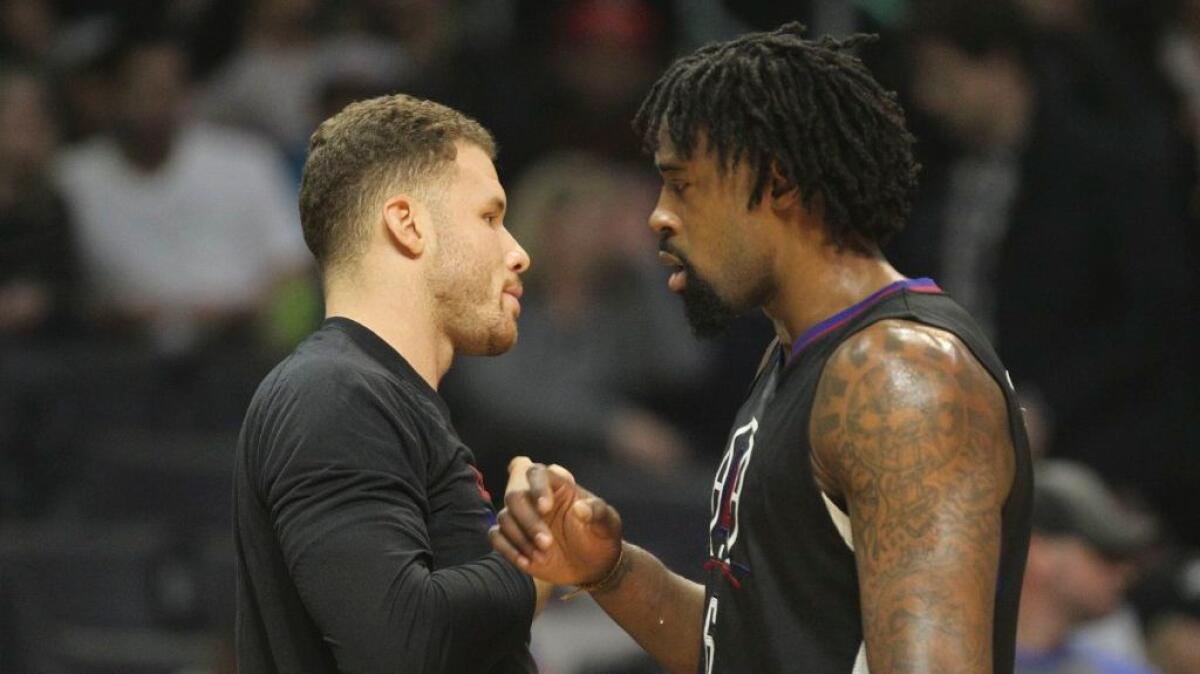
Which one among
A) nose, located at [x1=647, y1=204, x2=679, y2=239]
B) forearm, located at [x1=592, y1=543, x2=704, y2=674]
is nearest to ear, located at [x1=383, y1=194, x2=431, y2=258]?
nose, located at [x1=647, y1=204, x2=679, y2=239]

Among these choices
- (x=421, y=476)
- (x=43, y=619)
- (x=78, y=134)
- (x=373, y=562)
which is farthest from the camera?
(x=78, y=134)

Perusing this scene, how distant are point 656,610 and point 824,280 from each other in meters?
0.79

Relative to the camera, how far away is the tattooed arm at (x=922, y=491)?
271cm

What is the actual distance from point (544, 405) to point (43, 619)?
187 cm

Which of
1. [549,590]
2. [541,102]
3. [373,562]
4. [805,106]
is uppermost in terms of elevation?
[805,106]

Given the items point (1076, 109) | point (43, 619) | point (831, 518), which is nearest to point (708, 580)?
point (831, 518)

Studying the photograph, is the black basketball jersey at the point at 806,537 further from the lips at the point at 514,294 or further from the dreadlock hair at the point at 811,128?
the lips at the point at 514,294

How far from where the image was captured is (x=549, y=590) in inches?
131

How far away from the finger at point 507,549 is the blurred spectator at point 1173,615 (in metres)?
3.62

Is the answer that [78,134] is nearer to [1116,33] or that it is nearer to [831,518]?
[1116,33]

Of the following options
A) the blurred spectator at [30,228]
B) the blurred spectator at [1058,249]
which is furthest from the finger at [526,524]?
the blurred spectator at [30,228]

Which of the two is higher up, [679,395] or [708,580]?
[708,580]

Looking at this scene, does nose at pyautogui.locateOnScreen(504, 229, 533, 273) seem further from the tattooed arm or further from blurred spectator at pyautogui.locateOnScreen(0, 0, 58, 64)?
blurred spectator at pyautogui.locateOnScreen(0, 0, 58, 64)

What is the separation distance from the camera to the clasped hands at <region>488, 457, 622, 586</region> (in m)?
3.03
